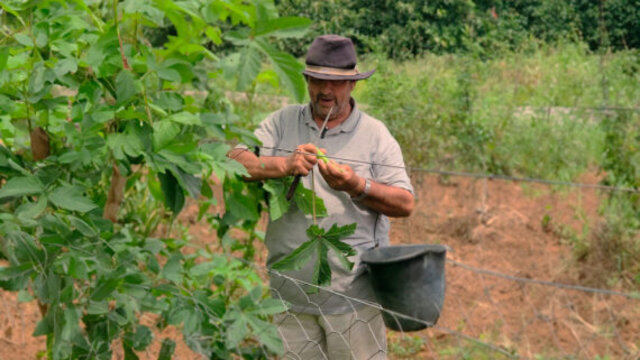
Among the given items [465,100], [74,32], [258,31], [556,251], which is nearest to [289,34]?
[258,31]

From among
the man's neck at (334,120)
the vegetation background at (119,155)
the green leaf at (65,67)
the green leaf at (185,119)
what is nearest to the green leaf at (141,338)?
the vegetation background at (119,155)

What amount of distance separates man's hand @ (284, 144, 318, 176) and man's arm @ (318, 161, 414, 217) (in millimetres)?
36

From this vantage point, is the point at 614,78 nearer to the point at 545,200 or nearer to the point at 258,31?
the point at 545,200

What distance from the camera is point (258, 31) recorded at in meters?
1.75

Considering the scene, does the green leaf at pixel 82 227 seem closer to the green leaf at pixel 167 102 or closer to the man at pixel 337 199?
the green leaf at pixel 167 102

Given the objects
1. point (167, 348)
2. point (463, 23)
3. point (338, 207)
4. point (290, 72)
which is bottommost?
point (463, 23)

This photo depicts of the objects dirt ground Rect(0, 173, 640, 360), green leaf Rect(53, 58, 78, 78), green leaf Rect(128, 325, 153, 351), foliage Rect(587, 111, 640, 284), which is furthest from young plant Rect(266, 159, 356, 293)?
foliage Rect(587, 111, 640, 284)

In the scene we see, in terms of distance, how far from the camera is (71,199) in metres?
1.81

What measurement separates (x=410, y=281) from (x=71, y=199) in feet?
3.65

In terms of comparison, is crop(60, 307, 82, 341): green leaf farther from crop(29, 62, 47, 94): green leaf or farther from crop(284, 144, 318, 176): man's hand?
crop(284, 144, 318, 176): man's hand

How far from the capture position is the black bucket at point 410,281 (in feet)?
8.13

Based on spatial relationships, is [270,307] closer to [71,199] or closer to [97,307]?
[97,307]

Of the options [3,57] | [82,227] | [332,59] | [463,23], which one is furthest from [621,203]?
[463,23]

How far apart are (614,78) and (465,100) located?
1.85 metres
